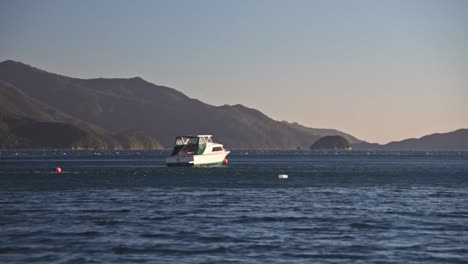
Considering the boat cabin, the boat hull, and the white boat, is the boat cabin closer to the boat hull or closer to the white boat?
the white boat

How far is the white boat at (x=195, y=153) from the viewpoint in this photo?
535 ft

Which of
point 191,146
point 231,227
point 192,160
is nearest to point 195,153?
point 191,146

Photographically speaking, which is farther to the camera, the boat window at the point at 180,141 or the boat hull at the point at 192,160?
the boat window at the point at 180,141

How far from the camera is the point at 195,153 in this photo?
166 m

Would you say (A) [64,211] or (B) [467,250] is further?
(A) [64,211]

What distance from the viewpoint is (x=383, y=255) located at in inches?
1494

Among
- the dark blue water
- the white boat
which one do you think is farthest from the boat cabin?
the dark blue water

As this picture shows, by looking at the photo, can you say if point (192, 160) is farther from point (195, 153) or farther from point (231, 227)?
point (231, 227)

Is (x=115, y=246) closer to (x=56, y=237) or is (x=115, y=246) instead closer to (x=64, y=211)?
(x=56, y=237)

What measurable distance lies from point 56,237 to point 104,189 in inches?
1743

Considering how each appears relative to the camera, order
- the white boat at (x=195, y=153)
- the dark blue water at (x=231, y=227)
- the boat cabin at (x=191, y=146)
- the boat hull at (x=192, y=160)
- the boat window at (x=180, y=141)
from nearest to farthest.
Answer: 1. the dark blue water at (x=231, y=227)
2. the boat hull at (x=192, y=160)
3. the white boat at (x=195, y=153)
4. the boat cabin at (x=191, y=146)
5. the boat window at (x=180, y=141)

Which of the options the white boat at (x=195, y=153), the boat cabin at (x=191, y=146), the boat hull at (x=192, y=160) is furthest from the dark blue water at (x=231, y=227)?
the boat cabin at (x=191, y=146)

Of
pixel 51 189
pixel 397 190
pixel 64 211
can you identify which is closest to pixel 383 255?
pixel 64 211

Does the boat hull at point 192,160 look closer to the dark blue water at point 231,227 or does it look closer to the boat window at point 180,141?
the boat window at point 180,141
